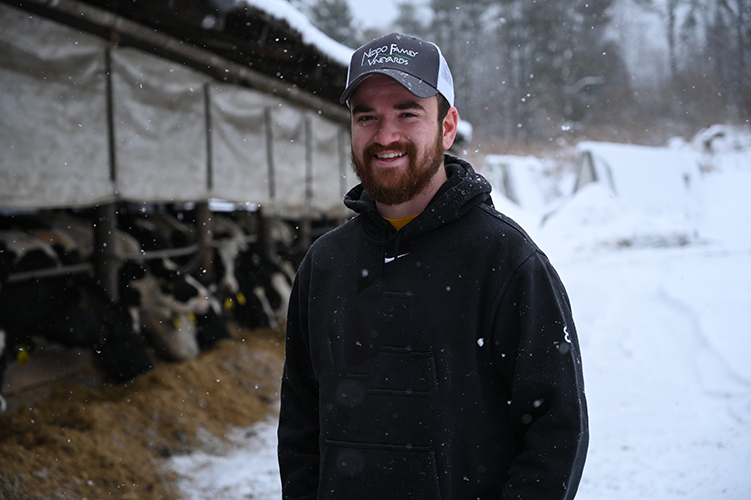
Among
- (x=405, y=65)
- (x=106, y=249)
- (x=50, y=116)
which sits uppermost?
(x=50, y=116)

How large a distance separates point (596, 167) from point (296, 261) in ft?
54.4

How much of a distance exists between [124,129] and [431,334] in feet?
13.7

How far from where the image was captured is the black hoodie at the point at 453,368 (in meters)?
1.38

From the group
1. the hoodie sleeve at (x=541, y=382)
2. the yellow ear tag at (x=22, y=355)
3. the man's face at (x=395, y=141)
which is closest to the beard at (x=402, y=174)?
the man's face at (x=395, y=141)

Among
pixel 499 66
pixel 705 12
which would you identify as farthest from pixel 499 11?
pixel 705 12

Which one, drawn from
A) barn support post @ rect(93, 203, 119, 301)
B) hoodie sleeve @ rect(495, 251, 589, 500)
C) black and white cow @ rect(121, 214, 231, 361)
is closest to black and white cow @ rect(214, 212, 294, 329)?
black and white cow @ rect(121, 214, 231, 361)

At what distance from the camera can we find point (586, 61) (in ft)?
93.3

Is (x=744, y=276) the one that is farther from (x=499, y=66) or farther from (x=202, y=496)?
(x=499, y=66)

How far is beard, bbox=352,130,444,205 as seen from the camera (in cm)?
155

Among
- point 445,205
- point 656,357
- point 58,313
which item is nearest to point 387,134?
point 445,205

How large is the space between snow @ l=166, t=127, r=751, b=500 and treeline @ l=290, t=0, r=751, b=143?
3.25 m

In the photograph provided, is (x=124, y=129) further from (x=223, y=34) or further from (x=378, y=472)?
A: (x=378, y=472)

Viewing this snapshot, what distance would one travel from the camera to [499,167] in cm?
2681

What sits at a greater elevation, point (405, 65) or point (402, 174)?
point (405, 65)
